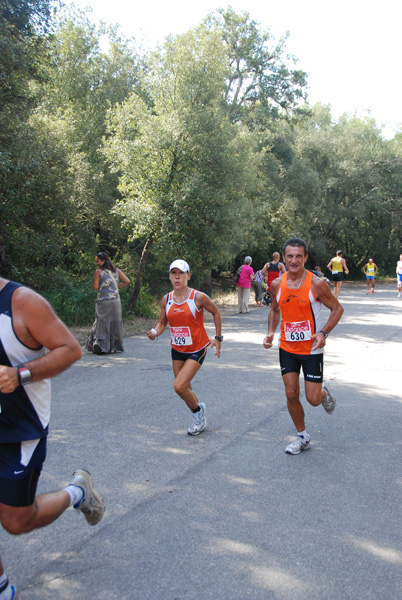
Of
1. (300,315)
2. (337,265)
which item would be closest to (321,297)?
(300,315)

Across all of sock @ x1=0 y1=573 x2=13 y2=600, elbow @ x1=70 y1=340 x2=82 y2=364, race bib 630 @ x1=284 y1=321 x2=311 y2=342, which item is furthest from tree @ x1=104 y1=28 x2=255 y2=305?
sock @ x1=0 y1=573 x2=13 y2=600

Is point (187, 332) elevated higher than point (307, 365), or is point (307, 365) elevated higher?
point (187, 332)

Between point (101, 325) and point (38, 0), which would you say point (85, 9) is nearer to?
point (38, 0)

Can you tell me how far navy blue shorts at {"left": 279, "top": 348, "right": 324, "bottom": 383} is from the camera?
16.9 ft

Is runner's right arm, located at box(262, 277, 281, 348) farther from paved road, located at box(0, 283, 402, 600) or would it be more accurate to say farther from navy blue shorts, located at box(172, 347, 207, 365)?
paved road, located at box(0, 283, 402, 600)

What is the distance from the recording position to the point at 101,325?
10562mm

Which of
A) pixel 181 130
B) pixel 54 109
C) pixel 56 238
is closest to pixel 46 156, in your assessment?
pixel 56 238

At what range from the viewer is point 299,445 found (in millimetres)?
5188

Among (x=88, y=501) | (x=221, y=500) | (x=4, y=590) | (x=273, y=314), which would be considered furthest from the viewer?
(x=273, y=314)

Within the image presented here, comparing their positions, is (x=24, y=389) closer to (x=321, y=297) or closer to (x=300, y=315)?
(x=300, y=315)

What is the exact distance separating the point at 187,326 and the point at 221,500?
83.3 inches

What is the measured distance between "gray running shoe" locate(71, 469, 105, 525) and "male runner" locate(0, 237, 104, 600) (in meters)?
0.39

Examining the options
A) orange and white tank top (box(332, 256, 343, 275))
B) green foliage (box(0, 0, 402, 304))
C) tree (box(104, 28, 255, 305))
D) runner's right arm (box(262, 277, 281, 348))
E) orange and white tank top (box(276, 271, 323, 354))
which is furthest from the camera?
orange and white tank top (box(332, 256, 343, 275))

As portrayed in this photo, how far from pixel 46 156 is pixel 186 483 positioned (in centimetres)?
1150
